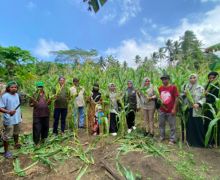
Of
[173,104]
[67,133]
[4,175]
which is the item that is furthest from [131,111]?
[4,175]

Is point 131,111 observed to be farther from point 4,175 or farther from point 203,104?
point 4,175

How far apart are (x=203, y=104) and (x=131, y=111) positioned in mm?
1396

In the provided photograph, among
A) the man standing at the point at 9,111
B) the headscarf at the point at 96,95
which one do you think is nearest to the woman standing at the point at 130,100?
the headscarf at the point at 96,95

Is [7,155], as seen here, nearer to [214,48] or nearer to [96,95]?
[96,95]

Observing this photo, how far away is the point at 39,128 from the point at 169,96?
7.84 feet

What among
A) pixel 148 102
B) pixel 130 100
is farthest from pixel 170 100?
pixel 130 100

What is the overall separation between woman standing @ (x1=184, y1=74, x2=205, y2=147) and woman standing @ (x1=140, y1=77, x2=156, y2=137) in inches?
25.4

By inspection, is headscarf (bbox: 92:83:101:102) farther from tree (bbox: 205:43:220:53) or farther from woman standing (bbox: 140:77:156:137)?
tree (bbox: 205:43:220:53)

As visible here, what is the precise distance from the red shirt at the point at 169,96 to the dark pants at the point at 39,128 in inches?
84.4

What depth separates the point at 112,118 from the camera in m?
5.76

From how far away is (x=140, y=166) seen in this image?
4316 millimetres

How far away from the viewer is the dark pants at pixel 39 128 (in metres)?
5.44

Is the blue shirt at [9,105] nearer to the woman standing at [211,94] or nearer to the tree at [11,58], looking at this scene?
the woman standing at [211,94]

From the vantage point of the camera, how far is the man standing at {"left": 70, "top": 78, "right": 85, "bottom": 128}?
5.89 metres
